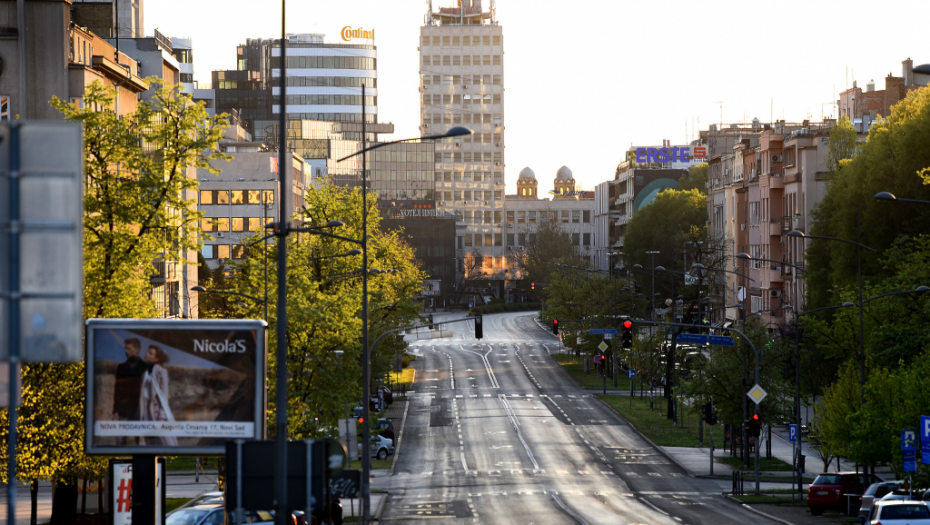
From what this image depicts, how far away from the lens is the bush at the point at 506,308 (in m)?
164

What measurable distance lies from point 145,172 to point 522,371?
70016 millimetres

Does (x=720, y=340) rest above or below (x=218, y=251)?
below

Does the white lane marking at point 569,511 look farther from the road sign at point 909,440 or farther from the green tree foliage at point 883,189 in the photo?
the green tree foliage at point 883,189

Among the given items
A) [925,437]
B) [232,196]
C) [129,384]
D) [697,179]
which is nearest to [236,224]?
[232,196]

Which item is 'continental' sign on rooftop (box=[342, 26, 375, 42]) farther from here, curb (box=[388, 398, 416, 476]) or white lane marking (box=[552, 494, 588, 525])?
white lane marking (box=[552, 494, 588, 525])

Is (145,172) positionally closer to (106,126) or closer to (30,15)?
(106,126)

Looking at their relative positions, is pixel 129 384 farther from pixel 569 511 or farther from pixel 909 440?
pixel 909 440

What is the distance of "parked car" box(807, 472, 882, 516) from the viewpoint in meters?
38.2

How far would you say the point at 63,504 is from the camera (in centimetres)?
3189

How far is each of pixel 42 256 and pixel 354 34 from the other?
19561cm

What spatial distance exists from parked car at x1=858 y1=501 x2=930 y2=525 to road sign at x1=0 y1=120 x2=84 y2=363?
2445cm

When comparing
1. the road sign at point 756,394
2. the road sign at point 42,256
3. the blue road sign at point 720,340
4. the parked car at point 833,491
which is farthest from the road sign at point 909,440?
the road sign at point 42,256

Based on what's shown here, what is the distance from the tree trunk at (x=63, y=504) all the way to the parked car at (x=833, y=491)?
23.9 m

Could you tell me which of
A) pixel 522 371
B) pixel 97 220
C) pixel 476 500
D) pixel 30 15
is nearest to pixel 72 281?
pixel 97 220
